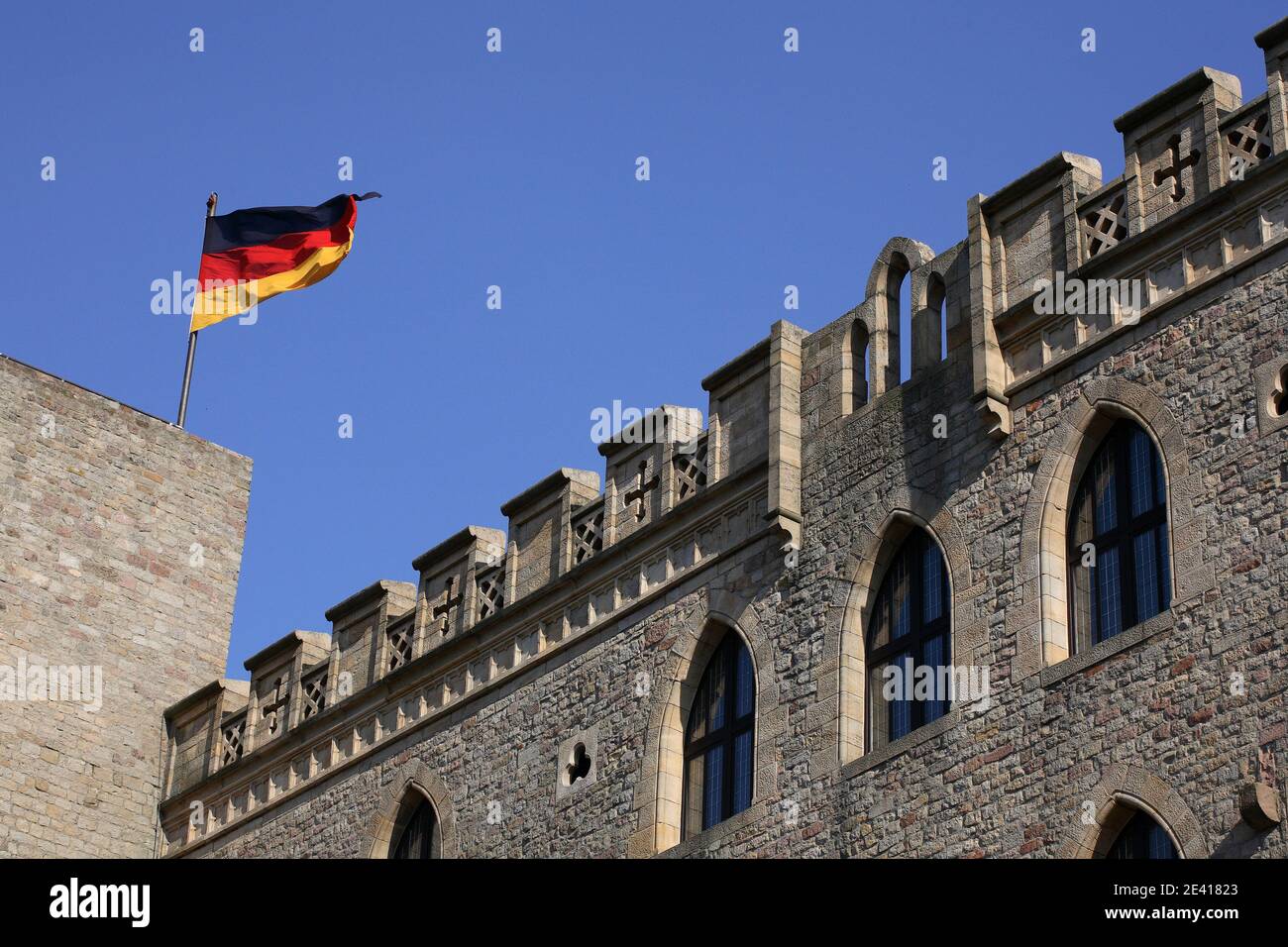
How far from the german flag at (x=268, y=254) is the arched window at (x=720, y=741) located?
1071 cm

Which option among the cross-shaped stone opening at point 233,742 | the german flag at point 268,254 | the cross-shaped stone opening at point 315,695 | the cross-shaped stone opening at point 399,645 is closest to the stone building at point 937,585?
the cross-shaped stone opening at point 399,645

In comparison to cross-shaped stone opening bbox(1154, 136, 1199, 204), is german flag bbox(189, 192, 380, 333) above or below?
above

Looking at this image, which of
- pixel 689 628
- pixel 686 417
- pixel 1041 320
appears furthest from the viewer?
pixel 686 417

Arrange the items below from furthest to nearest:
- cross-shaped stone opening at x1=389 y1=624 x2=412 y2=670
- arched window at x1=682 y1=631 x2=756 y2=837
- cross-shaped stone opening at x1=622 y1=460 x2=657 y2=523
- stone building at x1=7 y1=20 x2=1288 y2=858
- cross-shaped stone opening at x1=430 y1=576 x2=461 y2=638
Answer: cross-shaped stone opening at x1=389 y1=624 x2=412 y2=670
cross-shaped stone opening at x1=430 y1=576 x2=461 y2=638
cross-shaped stone opening at x1=622 y1=460 x2=657 y2=523
arched window at x1=682 y1=631 x2=756 y2=837
stone building at x1=7 y1=20 x2=1288 y2=858

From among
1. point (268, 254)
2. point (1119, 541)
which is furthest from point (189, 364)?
point (1119, 541)

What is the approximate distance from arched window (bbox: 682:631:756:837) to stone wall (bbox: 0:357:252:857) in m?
8.51

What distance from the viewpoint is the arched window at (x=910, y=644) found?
2059 centimetres

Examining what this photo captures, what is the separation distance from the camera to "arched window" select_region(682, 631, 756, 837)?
22062 millimetres

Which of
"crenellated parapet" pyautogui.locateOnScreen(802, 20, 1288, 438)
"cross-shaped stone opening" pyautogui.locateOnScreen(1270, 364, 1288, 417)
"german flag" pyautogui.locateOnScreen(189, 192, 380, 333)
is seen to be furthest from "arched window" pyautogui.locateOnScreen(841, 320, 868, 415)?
"german flag" pyautogui.locateOnScreen(189, 192, 380, 333)

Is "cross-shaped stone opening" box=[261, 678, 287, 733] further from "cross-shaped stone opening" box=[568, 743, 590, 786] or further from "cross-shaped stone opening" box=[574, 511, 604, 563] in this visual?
"cross-shaped stone opening" box=[568, 743, 590, 786]
